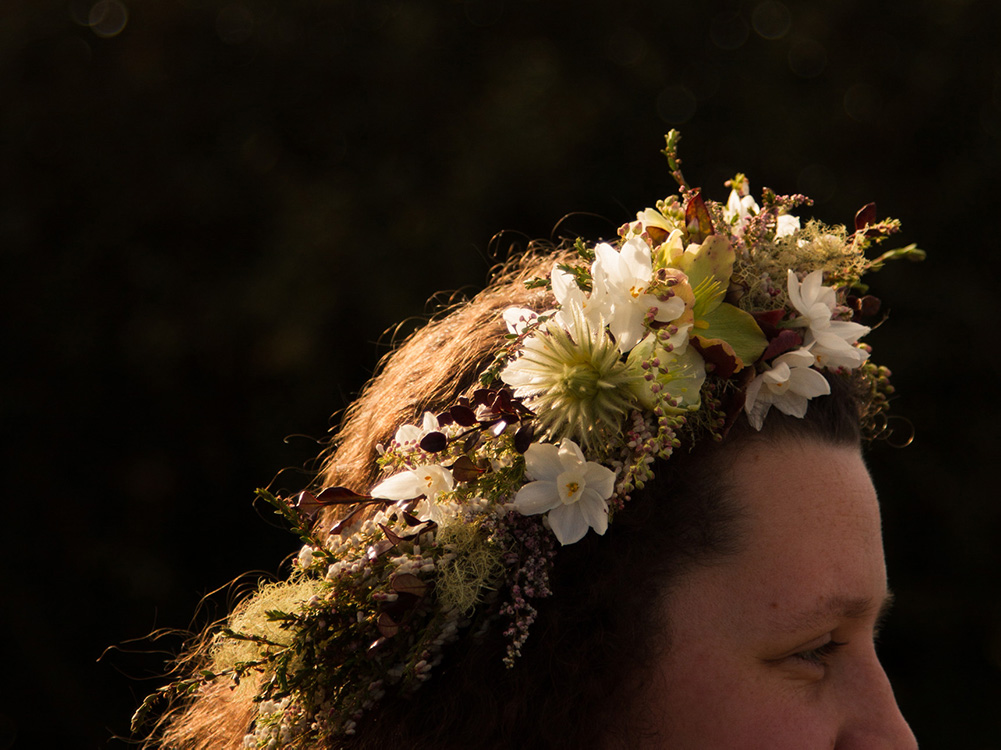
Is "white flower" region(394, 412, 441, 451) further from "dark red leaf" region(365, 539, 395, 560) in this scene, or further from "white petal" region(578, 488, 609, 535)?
"white petal" region(578, 488, 609, 535)

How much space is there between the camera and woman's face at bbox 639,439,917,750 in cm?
155

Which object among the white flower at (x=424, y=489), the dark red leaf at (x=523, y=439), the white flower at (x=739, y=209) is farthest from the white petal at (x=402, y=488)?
the white flower at (x=739, y=209)

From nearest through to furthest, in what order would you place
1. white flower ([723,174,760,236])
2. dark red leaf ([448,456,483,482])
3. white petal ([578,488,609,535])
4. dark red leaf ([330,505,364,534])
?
white petal ([578,488,609,535]) → dark red leaf ([448,456,483,482]) → dark red leaf ([330,505,364,534]) → white flower ([723,174,760,236])

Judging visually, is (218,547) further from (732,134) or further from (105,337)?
(732,134)

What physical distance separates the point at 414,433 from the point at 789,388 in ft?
2.32

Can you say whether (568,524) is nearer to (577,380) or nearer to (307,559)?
(577,380)

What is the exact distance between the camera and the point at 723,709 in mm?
1541

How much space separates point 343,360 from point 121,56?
6.62ft

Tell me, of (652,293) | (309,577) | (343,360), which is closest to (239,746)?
(309,577)

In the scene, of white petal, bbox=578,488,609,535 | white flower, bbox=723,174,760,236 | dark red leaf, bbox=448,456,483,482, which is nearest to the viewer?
white petal, bbox=578,488,609,535

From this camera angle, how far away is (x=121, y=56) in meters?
4.79

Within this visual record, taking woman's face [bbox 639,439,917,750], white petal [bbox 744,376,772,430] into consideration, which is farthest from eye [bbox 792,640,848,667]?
white petal [bbox 744,376,772,430]

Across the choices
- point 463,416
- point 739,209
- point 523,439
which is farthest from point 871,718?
point 739,209

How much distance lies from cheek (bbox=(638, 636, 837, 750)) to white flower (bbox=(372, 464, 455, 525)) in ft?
1.56
